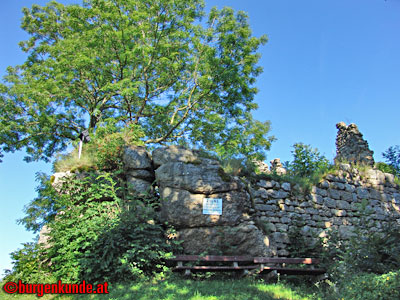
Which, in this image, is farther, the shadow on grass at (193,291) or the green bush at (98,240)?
the green bush at (98,240)

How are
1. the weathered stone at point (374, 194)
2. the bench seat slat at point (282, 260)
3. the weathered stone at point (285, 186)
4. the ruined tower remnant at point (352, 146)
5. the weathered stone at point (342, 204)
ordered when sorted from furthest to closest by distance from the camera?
the ruined tower remnant at point (352, 146) < the weathered stone at point (374, 194) < the weathered stone at point (342, 204) < the weathered stone at point (285, 186) < the bench seat slat at point (282, 260)

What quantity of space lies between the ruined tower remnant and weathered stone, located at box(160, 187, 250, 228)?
5757 millimetres

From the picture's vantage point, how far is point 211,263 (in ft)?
22.5

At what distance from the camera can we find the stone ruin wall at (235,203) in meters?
7.20

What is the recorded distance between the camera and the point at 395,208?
10.5 metres

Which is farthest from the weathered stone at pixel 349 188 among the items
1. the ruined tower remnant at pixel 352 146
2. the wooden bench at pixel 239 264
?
the wooden bench at pixel 239 264

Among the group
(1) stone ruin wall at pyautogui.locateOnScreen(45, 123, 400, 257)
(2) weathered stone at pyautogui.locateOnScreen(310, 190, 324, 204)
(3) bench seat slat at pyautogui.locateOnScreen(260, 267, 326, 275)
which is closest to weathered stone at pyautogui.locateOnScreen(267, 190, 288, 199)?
(1) stone ruin wall at pyautogui.locateOnScreen(45, 123, 400, 257)

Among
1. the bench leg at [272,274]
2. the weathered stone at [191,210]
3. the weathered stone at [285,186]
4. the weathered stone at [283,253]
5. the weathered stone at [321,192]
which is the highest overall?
the weathered stone at [285,186]

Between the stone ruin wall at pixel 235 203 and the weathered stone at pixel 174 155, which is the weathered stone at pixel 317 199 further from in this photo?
the weathered stone at pixel 174 155

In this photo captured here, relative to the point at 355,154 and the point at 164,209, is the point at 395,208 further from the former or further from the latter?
the point at 164,209

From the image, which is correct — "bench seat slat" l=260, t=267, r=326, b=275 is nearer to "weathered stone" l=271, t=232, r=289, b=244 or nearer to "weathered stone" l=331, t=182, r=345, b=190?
"weathered stone" l=271, t=232, r=289, b=244

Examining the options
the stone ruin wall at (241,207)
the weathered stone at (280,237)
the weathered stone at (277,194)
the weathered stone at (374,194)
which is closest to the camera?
the stone ruin wall at (241,207)

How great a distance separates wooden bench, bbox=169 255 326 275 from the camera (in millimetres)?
6473

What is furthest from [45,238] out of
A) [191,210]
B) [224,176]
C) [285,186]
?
[285,186]
